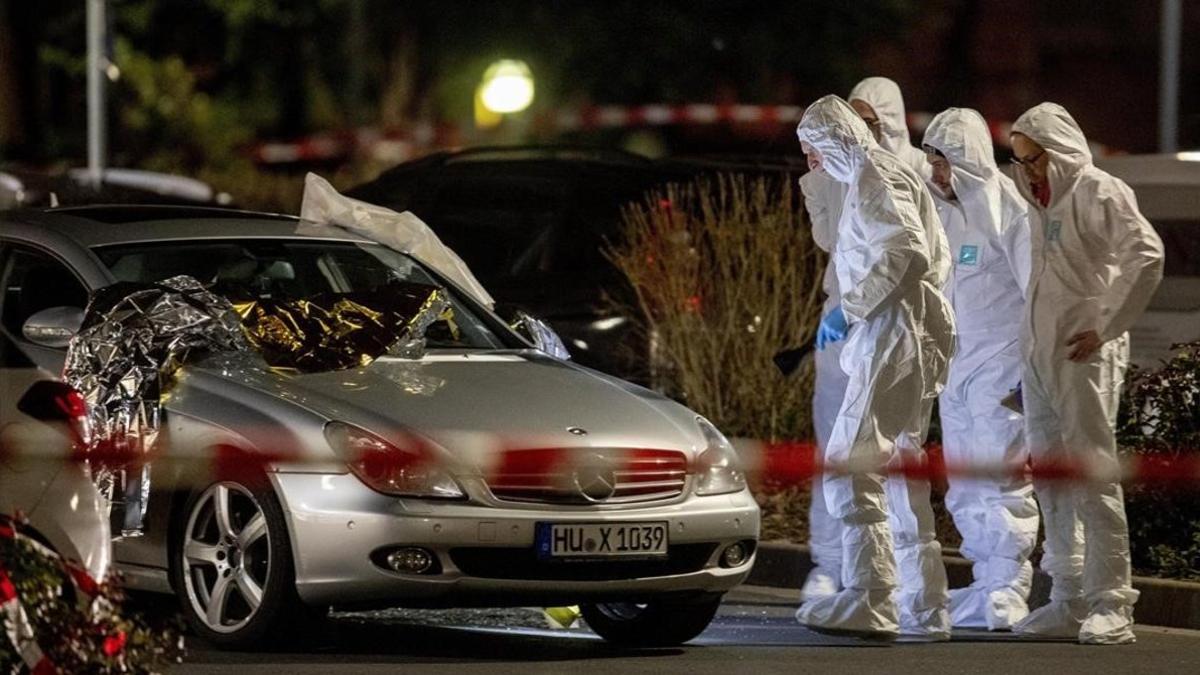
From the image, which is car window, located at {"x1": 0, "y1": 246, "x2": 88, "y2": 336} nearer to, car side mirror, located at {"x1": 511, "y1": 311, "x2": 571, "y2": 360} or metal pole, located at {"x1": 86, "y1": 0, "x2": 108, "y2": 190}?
car side mirror, located at {"x1": 511, "y1": 311, "x2": 571, "y2": 360}

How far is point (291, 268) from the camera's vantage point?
10648 millimetres

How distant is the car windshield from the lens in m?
10.3

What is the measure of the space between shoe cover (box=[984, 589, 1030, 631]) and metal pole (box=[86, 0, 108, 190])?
15733 mm

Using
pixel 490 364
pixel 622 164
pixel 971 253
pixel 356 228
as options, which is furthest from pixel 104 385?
pixel 622 164

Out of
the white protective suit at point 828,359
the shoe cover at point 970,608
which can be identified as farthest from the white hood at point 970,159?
the shoe cover at point 970,608

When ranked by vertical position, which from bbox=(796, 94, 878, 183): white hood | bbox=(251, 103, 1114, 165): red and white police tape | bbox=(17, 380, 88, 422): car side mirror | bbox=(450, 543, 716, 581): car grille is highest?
bbox=(796, 94, 878, 183): white hood

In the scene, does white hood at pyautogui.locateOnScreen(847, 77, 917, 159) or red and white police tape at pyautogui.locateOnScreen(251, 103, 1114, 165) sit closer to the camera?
white hood at pyautogui.locateOnScreen(847, 77, 917, 159)

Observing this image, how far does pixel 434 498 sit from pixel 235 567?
726 millimetres

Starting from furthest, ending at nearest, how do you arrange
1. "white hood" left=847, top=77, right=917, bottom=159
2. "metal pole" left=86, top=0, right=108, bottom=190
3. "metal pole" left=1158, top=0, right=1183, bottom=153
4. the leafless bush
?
"metal pole" left=86, top=0, right=108, bottom=190 → "metal pole" left=1158, top=0, right=1183, bottom=153 → the leafless bush → "white hood" left=847, top=77, right=917, bottom=159

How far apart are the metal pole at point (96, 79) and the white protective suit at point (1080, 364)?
15974 millimetres

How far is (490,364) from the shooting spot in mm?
9938

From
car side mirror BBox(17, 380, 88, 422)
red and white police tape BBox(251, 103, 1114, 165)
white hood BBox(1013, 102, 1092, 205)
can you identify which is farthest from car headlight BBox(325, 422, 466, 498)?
red and white police tape BBox(251, 103, 1114, 165)

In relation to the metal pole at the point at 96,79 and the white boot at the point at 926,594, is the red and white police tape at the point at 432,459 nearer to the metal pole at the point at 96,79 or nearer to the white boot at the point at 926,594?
the white boot at the point at 926,594

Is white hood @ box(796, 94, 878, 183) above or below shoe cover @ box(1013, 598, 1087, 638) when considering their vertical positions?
above
